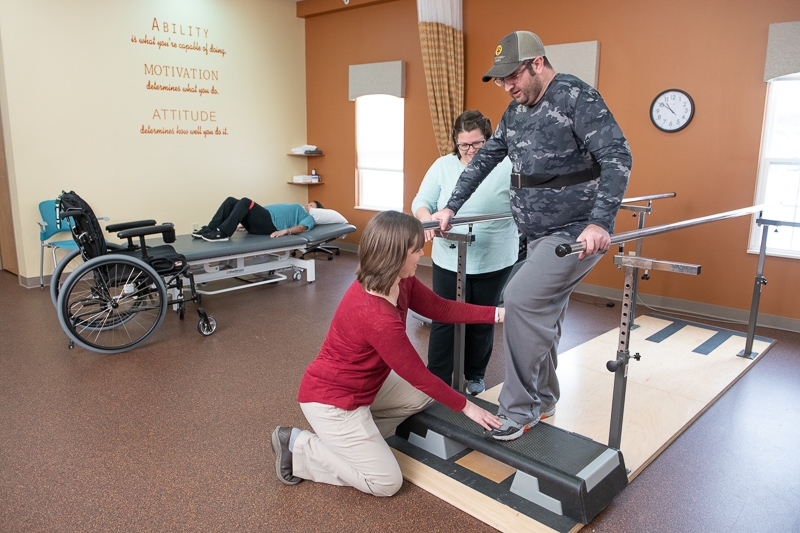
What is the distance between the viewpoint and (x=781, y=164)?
167 inches

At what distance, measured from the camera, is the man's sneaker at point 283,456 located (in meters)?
2.23

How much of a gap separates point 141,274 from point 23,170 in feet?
7.43

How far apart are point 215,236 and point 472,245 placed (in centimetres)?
297

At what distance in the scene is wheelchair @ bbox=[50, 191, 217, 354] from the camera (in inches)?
140

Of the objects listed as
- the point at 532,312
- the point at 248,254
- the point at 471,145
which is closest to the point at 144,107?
the point at 248,254

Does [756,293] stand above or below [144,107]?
below

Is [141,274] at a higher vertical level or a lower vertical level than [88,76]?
lower

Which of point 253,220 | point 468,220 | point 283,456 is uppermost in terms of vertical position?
point 468,220

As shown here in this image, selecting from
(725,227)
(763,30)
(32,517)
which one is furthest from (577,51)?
(32,517)

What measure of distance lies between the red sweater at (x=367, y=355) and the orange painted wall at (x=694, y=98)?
3.06 meters

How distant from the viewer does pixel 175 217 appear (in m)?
6.24

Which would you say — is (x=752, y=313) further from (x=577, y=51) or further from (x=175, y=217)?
(x=175, y=217)

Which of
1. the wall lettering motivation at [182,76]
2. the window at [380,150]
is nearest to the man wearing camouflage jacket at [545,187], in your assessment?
the window at [380,150]

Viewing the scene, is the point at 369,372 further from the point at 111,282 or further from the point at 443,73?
the point at 443,73
